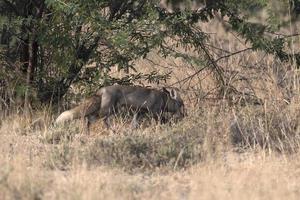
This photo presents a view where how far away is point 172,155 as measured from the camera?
732cm

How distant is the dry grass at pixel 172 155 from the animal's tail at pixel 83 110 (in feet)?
0.51

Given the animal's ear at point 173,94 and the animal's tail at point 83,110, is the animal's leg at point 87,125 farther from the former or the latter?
the animal's ear at point 173,94

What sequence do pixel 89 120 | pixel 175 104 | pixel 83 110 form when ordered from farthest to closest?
pixel 175 104, pixel 89 120, pixel 83 110

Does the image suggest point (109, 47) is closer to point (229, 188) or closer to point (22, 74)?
point (22, 74)

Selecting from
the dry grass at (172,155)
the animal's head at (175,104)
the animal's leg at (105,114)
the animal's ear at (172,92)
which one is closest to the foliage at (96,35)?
the animal's ear at (172,92)

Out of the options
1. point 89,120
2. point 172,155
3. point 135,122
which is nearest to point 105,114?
point 89,120

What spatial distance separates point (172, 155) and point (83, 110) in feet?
7.49

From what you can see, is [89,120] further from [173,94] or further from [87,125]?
[173,94]

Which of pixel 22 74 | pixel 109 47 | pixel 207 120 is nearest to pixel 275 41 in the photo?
pixel 207 120

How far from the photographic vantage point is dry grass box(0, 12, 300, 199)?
239 inches

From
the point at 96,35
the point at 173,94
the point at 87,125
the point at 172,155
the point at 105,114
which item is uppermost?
the point at 96,35

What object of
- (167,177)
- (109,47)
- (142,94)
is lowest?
(167,177)

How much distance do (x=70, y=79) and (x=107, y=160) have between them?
2954 mm

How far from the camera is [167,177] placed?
6.79 m
